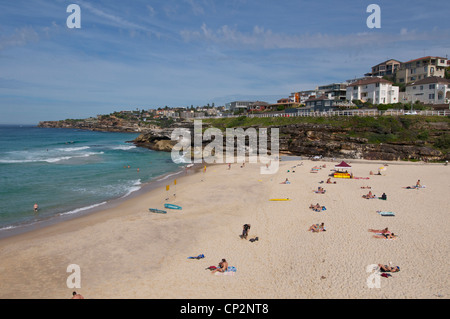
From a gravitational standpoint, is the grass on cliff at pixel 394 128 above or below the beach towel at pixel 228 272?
above

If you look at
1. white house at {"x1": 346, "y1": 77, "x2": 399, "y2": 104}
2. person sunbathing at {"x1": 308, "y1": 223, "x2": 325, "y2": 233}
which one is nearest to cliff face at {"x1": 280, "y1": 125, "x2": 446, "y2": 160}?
white house at {"x1": 346, "y1": 77, "x2": 399, "y2": 104}

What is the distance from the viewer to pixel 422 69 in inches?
2539

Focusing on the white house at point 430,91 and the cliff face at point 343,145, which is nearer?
the cliff face at point 343,145

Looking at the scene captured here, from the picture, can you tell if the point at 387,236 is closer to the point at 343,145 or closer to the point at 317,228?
the point at 317,228

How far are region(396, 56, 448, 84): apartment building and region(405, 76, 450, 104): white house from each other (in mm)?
11711

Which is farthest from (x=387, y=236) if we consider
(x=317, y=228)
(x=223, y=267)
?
(x=223, y=267)

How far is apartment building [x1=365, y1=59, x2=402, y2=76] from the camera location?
74.0 meters

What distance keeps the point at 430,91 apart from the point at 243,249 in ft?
192

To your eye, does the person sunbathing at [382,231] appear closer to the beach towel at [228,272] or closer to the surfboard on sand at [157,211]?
the beach towel at [228,272]

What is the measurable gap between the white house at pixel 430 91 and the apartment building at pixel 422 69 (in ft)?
38.4

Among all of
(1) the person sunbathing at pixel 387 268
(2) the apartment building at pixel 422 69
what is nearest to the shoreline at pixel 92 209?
(1) the person sunbathing at pixel 387 268

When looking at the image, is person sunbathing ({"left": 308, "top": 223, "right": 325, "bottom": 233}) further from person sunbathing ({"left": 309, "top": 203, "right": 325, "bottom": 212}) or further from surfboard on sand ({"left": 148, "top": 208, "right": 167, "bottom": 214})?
surfboard on sand ({"left": 148, "top": 208, "right": 167, "bottom": 214})

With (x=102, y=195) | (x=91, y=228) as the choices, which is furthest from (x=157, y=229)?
(x=102, y=195)

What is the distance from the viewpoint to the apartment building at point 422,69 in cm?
6334
